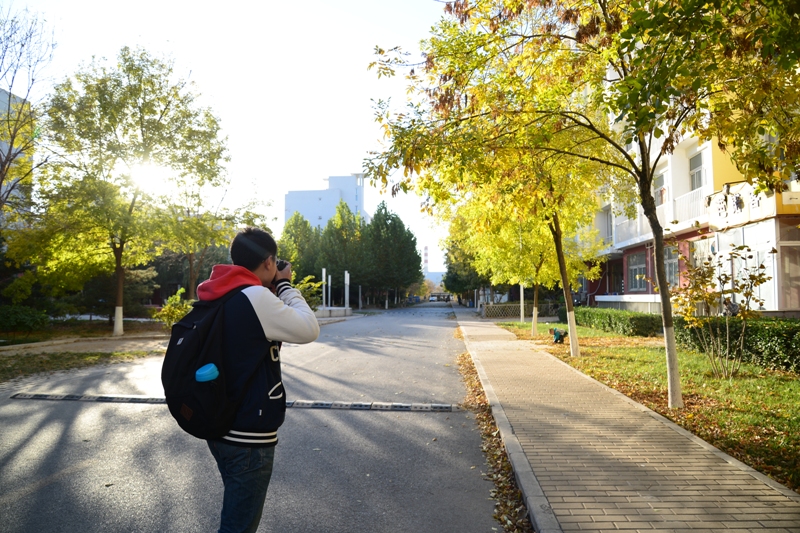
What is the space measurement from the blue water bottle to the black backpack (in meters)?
0.02

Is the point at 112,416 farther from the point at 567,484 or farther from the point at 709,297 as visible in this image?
the point at 709,297

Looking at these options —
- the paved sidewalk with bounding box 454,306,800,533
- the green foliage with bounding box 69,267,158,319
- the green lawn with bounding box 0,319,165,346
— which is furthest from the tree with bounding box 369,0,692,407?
the green foliage with bounding box 69,267,158,319

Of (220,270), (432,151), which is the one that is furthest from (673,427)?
(220,270)

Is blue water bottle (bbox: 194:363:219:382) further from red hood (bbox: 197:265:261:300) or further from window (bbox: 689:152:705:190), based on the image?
window (bbox: 689:152:705:190)

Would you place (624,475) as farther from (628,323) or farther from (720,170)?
(720,170)

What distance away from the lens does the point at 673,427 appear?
21.6ft

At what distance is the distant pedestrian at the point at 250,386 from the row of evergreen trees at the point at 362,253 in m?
64.4

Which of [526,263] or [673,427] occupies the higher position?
Result: [526,263]

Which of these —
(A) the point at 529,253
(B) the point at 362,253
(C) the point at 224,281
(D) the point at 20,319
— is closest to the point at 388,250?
(B) the point at 362,253

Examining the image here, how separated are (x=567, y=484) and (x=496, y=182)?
6021mm

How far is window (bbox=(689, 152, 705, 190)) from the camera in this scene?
21.5 metres

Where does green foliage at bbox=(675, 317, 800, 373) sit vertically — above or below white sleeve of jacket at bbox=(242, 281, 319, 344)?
below

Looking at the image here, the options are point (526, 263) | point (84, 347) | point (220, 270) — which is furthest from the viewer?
point (526, 263)

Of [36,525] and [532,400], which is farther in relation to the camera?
[532,400]
